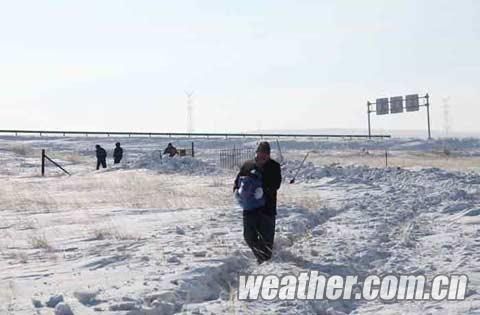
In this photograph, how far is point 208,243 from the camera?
33.7 ft

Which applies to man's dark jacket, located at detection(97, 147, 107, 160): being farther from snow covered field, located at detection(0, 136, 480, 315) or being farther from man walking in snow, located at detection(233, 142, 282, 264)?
man walking in snow, located at detection(233, 142, 282, 264)

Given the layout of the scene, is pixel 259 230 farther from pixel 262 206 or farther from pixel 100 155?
pixel 100 155

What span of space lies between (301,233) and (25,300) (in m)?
5.78

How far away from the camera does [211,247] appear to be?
32.0 ft

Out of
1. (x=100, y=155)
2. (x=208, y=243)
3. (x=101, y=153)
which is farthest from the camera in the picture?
(x=100, y=155)

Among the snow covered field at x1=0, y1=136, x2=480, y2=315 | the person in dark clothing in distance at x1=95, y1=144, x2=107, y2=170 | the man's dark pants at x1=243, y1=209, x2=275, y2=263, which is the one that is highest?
the person in dark clothing in distance at x1=95, y1=144, x2=107, y2=170

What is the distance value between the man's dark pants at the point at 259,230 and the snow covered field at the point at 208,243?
222 mm

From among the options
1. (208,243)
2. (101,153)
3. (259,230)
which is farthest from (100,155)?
(259,230)

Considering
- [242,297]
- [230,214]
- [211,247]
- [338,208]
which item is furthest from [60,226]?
[242,297]

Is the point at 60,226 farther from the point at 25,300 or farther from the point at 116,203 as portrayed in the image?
the point at 25,300

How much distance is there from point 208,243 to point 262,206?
150 centimetres

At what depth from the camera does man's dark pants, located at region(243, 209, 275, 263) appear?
909 cm

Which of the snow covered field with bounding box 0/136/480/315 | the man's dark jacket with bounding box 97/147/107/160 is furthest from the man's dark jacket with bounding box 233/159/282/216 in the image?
the man's dark jacket with bounding box 97/147/107/160

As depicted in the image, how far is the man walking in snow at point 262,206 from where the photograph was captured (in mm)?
9062
